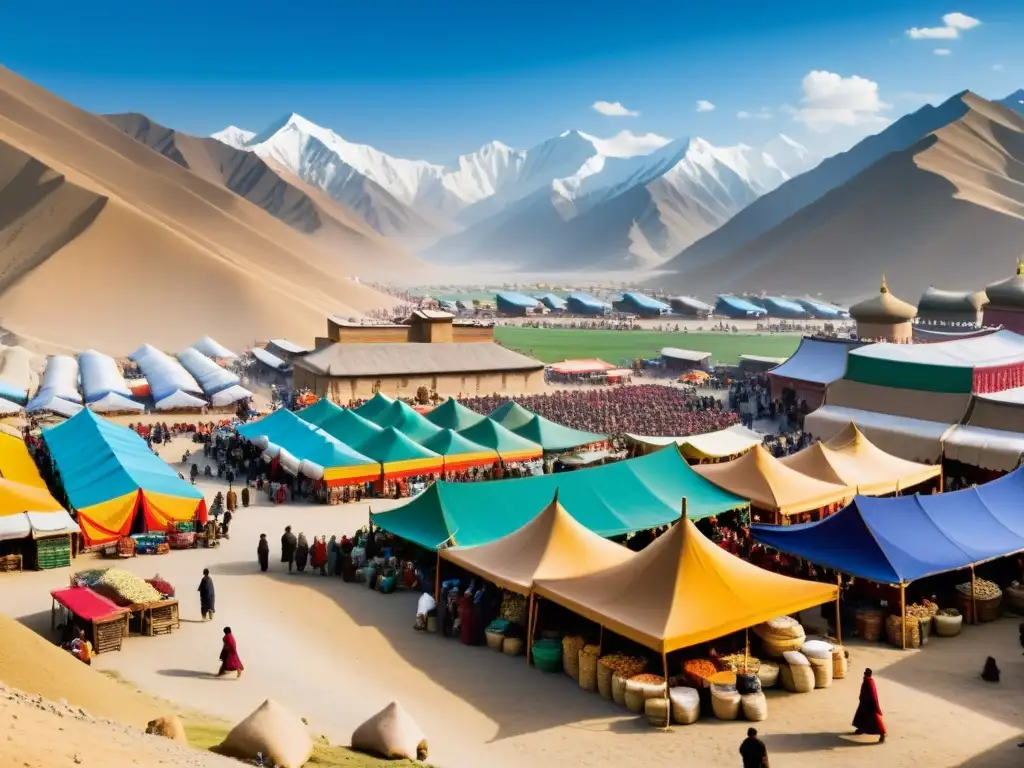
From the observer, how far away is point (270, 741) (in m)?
9.48

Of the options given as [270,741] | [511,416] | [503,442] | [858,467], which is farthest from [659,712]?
[511,416]

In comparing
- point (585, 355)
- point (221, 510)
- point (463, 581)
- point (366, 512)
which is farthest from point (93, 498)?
point (585, 355)

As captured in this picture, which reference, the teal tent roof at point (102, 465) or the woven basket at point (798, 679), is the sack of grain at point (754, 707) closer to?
the woven basket at point (798, 679)

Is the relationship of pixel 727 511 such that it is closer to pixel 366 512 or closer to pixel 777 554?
pixel 777 554

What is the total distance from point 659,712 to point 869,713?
2433 mm

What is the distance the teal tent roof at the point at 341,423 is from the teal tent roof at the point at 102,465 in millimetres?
5258

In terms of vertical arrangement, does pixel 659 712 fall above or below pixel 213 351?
below

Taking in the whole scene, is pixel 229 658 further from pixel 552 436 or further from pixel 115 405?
pixel 115 405

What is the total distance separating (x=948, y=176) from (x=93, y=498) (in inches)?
5661

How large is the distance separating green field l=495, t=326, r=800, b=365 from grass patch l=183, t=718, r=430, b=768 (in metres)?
52.4

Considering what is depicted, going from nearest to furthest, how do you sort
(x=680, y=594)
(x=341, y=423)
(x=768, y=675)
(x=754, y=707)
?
(x=754, y=707), (x=768, y=675), (x=680, y=594), (x=341, y=423)

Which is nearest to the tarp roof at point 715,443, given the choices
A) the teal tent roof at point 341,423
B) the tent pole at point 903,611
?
the teal tent roof at point 341,423

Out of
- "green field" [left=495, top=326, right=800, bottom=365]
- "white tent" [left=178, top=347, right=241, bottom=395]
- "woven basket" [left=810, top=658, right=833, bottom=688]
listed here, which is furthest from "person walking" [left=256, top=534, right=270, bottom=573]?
"green field" [left=495, top=326, right=800, bottom=365]

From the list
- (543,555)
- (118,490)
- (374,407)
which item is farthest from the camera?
(374,407)
